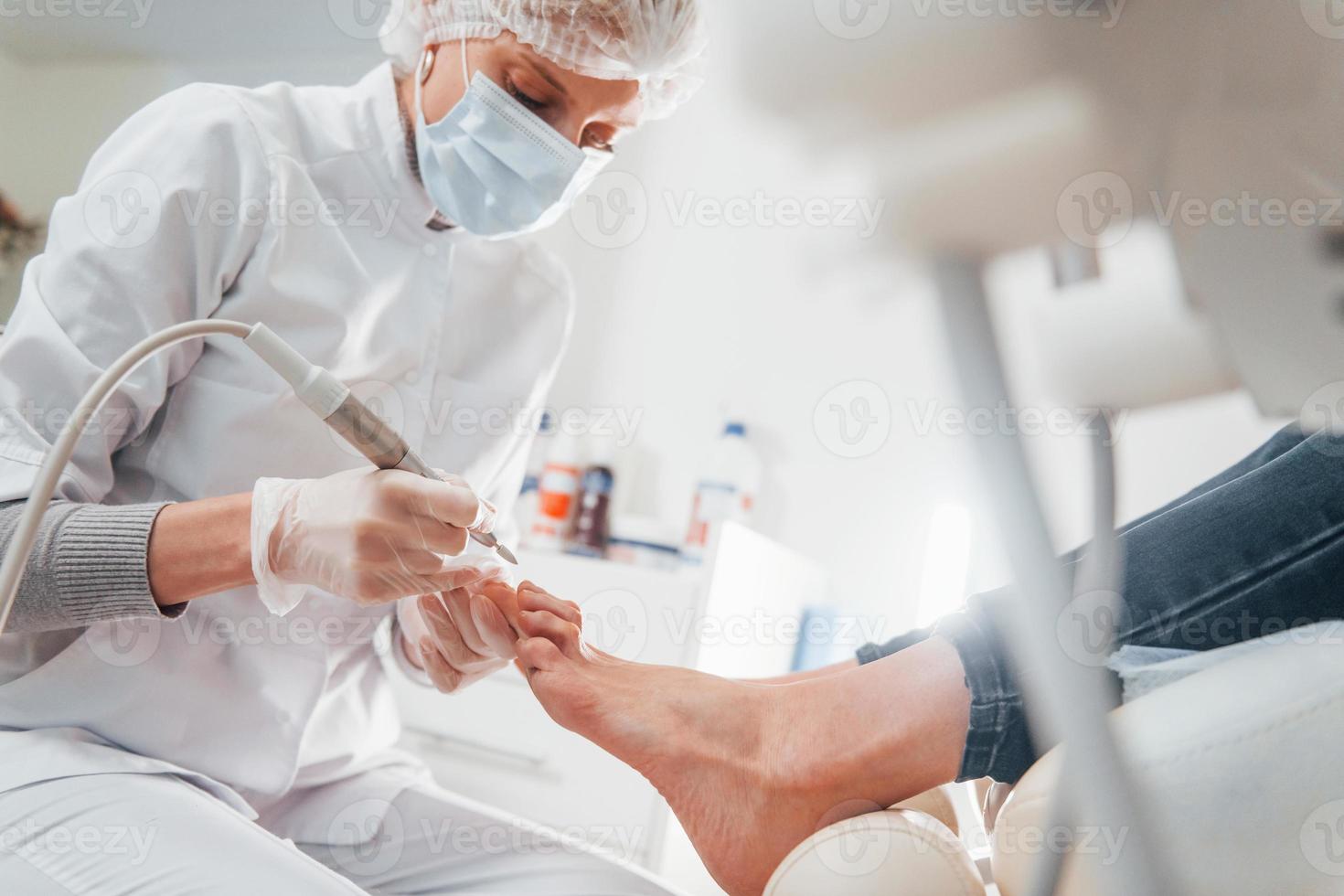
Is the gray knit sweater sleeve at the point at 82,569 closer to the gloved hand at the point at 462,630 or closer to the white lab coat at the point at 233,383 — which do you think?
the white lab coat at the point at 233,383

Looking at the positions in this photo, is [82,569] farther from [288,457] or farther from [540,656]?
[540,656]

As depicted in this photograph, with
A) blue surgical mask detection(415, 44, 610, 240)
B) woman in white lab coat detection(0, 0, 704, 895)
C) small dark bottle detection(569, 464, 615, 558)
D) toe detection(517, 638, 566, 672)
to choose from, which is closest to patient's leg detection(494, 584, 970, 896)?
toe detection(517, 638, 566, 672)

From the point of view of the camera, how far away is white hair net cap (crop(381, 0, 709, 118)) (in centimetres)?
90

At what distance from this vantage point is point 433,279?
1017 mm

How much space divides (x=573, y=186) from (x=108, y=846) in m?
0.74

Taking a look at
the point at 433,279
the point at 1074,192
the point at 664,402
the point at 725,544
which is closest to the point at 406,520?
the point at 433,279

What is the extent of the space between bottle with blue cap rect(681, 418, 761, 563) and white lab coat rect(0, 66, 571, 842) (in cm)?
68

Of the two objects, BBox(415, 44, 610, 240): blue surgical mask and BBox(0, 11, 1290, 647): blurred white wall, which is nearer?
BBox(415, 44, 610, 240): blue surgical mask

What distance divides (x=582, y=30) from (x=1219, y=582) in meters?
0.75

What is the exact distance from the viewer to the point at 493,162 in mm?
928
